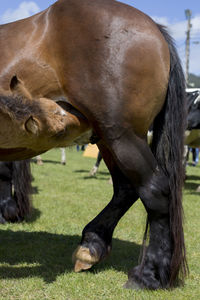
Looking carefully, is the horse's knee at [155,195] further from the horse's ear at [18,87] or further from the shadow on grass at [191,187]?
the shadow on grass at [191,187]

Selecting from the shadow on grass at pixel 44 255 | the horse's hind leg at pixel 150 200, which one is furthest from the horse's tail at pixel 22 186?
the horse's hind leg at pixel 150 200

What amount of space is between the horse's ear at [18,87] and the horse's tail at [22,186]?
238cm

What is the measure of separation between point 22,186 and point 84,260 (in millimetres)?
1946

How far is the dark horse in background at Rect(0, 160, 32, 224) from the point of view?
15.9ft

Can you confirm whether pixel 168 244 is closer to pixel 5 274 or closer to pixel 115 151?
pixel 115 151

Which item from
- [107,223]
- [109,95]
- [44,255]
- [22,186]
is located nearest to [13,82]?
[109,95]

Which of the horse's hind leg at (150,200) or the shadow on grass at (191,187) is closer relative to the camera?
the horse's hind leg at (150,200)

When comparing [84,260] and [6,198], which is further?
[6,198]

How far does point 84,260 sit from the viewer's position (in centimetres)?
321

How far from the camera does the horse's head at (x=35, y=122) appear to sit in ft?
8.51

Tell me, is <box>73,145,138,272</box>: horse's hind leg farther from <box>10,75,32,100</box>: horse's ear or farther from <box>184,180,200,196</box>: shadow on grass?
<box>184,180,200,196</box>: shadow on grass

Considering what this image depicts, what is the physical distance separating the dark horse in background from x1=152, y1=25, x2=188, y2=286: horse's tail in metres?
2.42

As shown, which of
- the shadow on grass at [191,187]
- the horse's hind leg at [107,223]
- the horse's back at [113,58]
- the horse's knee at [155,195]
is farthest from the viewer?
the shadow on grass at [191,187]

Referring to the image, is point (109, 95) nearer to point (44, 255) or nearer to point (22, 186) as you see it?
point (44, 255)
